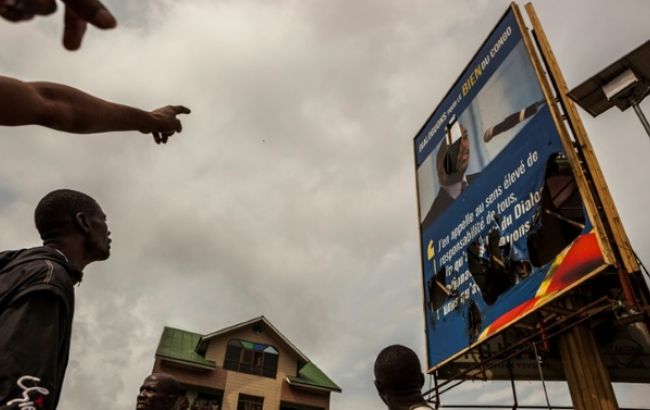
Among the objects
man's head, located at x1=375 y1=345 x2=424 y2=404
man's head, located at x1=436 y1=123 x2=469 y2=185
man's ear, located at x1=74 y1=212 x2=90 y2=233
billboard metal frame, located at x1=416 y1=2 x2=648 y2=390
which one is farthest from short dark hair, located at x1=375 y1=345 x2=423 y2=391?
man's head, located at x1=436 y1=123 x2=469 y2=185

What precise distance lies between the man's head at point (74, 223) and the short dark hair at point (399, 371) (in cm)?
201

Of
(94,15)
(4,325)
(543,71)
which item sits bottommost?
(4,325)

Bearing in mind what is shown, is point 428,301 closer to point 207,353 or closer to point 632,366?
point 632,366

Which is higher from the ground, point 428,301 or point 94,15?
point 428,301

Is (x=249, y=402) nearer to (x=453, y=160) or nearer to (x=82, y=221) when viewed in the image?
(x=453, y=160)

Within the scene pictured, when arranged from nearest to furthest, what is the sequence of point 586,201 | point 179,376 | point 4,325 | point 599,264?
point 4,325
point 599,264
point 586,201
point 179,376

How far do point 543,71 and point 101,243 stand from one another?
351 inches

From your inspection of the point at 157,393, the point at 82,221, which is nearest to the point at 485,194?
the point at 157,393

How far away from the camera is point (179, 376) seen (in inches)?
779

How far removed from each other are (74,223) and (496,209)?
27.0ft

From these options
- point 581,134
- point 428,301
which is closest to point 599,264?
point 581,134

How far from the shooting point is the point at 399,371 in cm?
315

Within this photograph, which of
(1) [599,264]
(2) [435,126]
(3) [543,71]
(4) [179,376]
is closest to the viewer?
(1) [599,264]

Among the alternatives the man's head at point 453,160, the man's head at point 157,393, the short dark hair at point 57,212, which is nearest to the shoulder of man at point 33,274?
the short dark hair at point 57,212
